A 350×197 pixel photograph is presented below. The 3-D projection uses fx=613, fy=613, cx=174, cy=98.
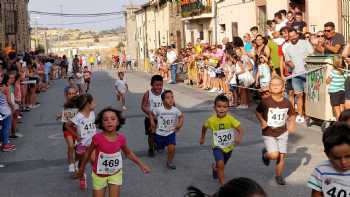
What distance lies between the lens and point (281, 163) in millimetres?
7707

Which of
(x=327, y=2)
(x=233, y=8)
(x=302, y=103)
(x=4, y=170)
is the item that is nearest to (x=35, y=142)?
(x=4, y=170)

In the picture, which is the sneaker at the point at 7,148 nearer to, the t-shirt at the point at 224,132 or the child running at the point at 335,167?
the t-shirt at the point at 224,132

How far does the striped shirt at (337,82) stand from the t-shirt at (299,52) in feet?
5.80

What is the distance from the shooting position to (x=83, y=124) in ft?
25.8

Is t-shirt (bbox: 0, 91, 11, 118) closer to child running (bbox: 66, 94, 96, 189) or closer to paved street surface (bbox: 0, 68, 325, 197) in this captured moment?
paved street surface (bbox: 0, 68, 325, 197)

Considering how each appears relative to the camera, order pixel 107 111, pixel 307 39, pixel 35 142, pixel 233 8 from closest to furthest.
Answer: pixel 107 111 → pixel 35 142 → pixel 307 39 → pixel 233 8

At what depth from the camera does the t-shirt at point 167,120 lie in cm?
901

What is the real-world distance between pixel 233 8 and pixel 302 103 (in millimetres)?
17309

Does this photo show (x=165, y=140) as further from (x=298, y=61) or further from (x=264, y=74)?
Answer: (x=264, y=74)

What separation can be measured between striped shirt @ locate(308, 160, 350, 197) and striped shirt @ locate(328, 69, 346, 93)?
270 inches

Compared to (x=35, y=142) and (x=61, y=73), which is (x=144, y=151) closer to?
(x=35, y=142)

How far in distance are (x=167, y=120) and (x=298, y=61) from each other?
4680 millimetres

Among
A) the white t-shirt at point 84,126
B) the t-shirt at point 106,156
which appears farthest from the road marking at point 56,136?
the t-shirt at point 106,156

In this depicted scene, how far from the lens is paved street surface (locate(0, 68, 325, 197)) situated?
7.93 meters
